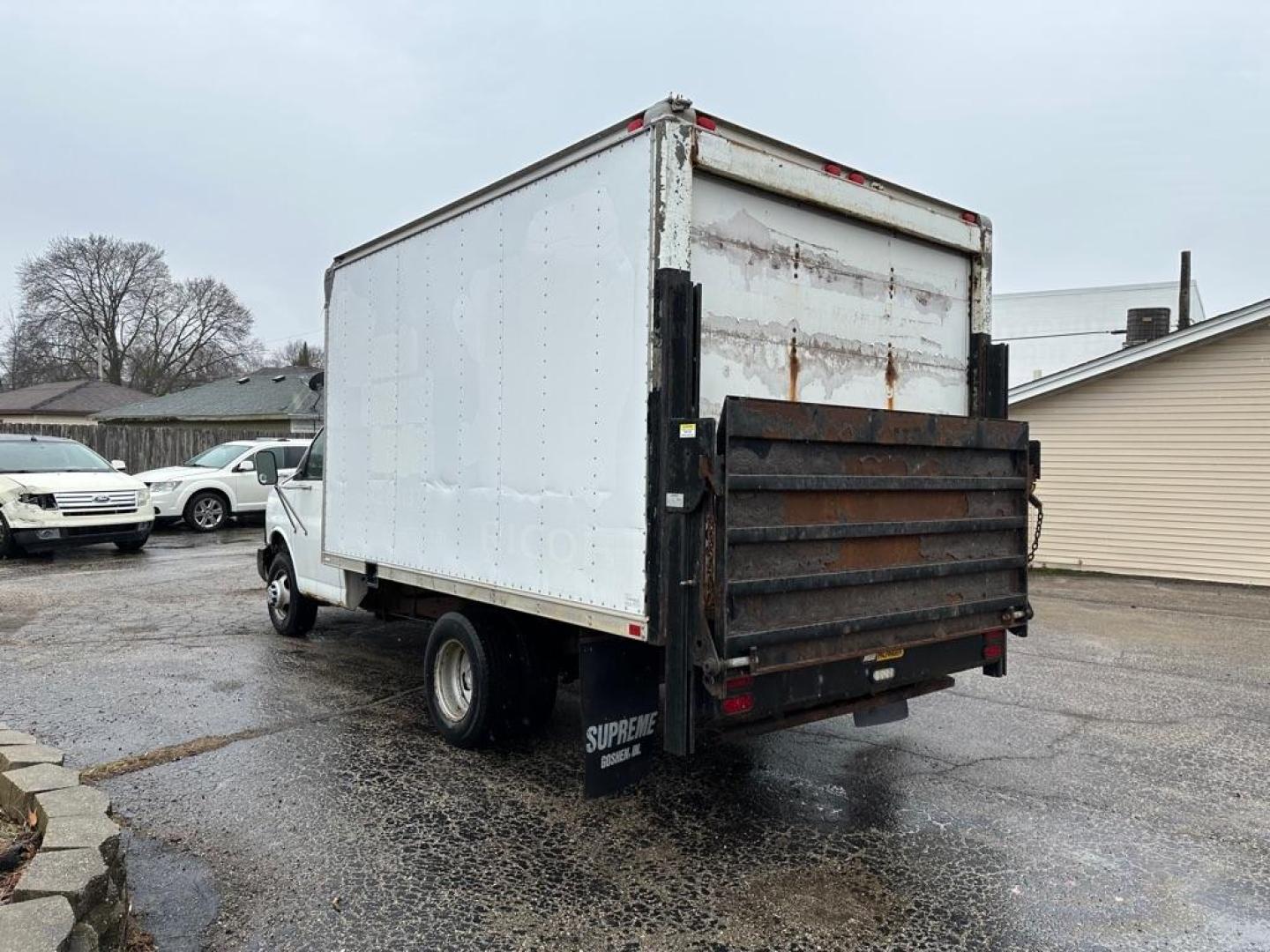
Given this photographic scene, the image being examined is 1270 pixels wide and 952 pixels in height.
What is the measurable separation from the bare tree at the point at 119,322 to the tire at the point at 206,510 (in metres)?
42.3

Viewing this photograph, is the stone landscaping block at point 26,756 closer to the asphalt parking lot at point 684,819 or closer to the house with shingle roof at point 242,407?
the asphalt parking lot at point 684,819

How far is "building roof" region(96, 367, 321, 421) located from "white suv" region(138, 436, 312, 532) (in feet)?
46.7

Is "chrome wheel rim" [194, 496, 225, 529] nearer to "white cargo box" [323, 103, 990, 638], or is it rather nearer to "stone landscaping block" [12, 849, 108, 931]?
"white cargo box" [323, 103, 990, 638]

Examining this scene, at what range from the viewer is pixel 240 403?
1401 inches

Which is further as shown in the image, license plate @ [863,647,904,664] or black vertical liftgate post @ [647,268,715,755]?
license plate @ [863,647,904,664]

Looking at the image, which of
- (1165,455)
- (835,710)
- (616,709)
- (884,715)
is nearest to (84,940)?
(616,709)

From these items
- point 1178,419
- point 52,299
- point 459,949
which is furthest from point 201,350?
point 459,949

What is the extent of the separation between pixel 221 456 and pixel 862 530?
16.9m

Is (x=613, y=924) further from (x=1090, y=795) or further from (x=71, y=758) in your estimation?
(x=71, y=758)

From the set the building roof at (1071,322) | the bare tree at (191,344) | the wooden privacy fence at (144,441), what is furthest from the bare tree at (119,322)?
the building roof at (1071,322)

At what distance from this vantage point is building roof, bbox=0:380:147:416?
44.0 meters

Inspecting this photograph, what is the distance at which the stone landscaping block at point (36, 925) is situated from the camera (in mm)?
2443

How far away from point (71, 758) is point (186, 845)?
61.4 inches

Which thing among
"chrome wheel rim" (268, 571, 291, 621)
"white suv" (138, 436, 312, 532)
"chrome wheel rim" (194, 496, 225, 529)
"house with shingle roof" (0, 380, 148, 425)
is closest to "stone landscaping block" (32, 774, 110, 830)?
"chrome wheel rim" (268, 571, 291, 621)
